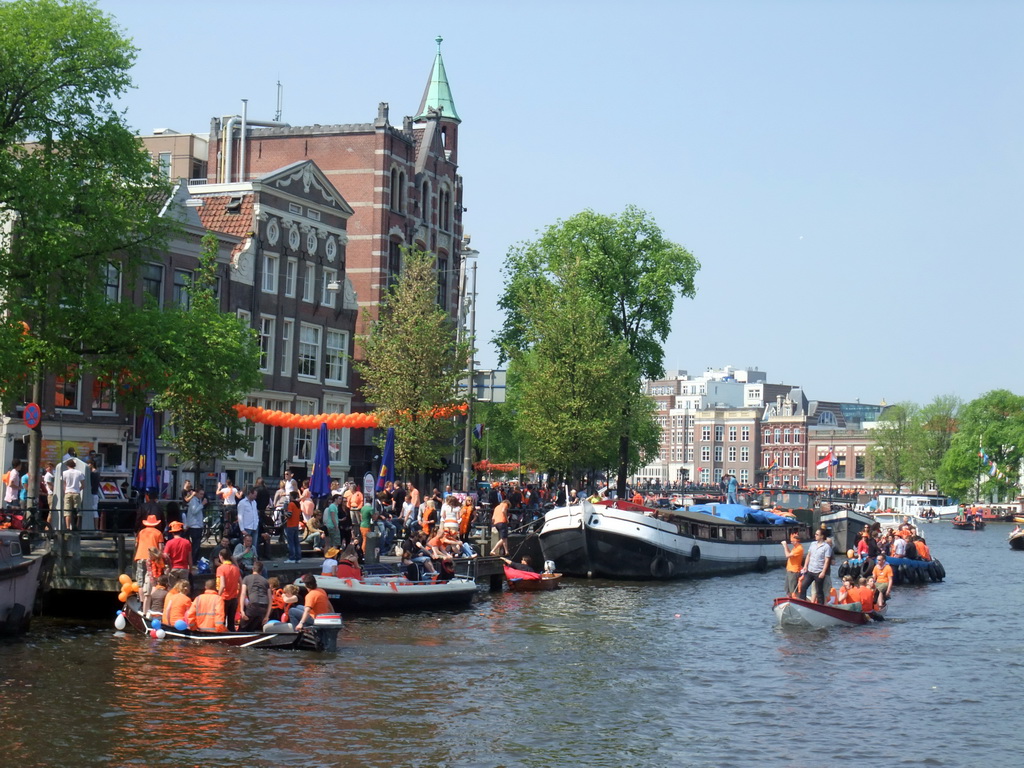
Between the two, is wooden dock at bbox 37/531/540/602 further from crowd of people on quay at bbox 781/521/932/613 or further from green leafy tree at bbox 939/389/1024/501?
green leafy tree at bbox 939/389/1024/501

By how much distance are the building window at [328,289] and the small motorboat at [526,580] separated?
22.2 m

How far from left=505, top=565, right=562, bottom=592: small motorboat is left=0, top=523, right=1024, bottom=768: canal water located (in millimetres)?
5757

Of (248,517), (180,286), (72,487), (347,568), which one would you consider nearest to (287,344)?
(180,286)

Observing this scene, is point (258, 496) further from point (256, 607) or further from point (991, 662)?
point (991, 662)

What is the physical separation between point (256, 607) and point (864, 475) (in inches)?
6686

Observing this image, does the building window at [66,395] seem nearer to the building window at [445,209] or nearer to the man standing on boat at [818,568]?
the man standing on boat at [818,568]

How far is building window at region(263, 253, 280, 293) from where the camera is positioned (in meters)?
55.2

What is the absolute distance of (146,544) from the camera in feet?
89.0

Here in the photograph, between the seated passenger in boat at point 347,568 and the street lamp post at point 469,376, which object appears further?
the street lamp post at point 469,376

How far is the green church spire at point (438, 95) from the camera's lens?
75625mm

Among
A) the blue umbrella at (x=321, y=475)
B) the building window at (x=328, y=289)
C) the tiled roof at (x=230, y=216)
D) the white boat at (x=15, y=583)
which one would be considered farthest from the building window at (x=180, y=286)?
the white boat at (x=15, y=583)

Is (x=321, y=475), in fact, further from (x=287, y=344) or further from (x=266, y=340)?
(x=287, y=344)

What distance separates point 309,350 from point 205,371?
24361 mm

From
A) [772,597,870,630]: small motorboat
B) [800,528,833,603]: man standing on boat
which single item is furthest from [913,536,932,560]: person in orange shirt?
[772,597,870,630]: small motorboat
